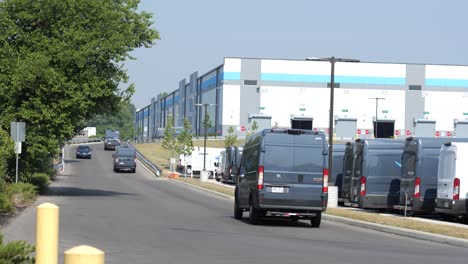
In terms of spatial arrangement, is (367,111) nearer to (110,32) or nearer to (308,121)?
(308,121)

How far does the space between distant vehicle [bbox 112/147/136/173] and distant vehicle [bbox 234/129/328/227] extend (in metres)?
51.3

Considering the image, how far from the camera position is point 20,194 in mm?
29016

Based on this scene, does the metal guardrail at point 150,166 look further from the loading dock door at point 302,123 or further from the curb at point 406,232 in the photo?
the curb at point 406,232

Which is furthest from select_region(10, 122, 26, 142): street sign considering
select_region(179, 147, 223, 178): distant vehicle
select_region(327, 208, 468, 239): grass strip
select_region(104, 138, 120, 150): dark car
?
select_region(104, 138, 120, 150): dark car

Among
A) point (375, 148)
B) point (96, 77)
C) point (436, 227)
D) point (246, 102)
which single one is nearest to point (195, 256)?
point (436, 227)

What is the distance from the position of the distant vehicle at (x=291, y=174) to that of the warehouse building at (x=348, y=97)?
8119cm

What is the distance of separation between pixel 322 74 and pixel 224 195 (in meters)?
64.3

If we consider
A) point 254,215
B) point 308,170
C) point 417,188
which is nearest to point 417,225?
point 308,170

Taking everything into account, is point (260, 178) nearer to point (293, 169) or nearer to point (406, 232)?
point (293, 169)

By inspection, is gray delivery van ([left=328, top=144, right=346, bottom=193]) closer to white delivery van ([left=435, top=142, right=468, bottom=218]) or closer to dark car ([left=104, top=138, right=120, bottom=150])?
white delivery van ([left=435, top=142, right=468, bottom=218])

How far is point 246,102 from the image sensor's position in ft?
346

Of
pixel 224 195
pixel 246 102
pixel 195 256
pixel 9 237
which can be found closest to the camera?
pixel 195 256

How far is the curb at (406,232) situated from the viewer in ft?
60.2

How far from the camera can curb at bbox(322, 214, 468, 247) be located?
18.3 metres
